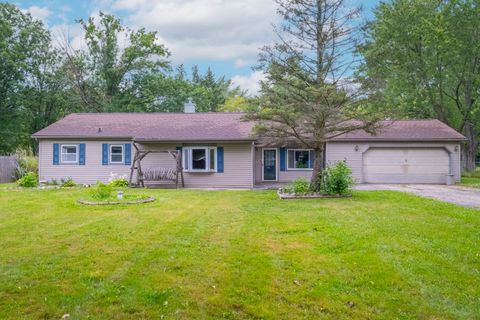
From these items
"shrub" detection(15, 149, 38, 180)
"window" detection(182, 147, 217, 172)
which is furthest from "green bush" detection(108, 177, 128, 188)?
"shrub" detection(15, 149, 38, 180)

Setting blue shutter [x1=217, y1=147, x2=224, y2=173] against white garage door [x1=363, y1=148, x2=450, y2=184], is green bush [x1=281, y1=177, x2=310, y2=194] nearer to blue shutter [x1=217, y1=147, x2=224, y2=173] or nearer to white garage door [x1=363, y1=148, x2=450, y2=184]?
blue shutter [x1=217, y1=147, x2=224, y2=173]

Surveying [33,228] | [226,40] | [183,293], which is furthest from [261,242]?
[226,40]

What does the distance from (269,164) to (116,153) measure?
712 centimetres

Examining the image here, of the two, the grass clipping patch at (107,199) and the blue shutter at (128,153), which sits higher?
the blue shutter at (128,153)

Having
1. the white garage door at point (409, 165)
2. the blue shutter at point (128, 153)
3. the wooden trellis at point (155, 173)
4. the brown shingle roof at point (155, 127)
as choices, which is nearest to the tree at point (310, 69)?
the brown shingle roof at point (155, 127)

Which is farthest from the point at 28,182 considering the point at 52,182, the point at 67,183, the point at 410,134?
the point at 410,134

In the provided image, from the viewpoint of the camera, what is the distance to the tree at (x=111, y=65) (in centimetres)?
2884

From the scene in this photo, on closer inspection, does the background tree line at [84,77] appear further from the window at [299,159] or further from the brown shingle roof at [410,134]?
the brown shingle roof at [410,134]

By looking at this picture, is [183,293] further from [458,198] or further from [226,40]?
[226,40]

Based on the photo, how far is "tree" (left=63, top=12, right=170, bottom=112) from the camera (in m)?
28.8

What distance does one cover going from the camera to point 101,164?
17.0 meters

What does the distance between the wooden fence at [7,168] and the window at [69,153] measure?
3.96m

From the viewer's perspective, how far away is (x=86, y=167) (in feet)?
55.8

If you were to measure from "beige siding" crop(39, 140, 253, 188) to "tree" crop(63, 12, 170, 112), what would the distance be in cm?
1197
